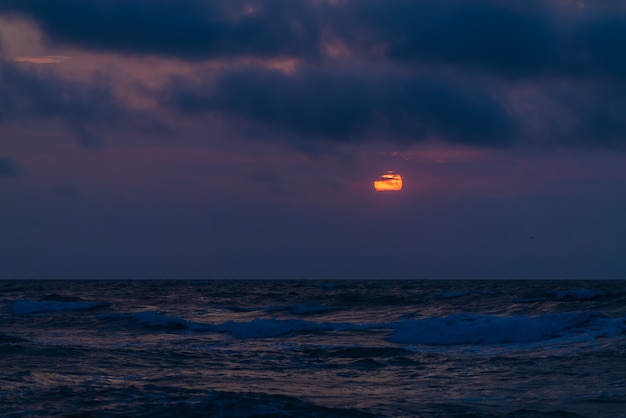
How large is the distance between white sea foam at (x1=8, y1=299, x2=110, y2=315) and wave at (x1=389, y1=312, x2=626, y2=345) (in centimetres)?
1902

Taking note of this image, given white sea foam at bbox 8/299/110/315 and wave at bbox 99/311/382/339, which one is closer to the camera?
wave at bbox 99/311/382/339

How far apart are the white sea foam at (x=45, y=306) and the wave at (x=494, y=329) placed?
749 inches

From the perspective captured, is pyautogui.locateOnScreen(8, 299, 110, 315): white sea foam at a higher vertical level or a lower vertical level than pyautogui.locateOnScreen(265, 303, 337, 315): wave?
higher

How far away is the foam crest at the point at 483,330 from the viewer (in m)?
19.2

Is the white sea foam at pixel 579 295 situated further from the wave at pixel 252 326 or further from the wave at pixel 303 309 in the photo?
the wave at pixel 252 326

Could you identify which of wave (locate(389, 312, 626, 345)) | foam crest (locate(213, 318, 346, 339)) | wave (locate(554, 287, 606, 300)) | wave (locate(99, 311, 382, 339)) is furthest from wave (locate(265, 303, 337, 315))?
wave (locate(554, 287, 606, 300))

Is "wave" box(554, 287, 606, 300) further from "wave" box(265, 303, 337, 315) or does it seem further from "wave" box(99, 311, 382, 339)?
"wave" box(99, 311, 382, 339)

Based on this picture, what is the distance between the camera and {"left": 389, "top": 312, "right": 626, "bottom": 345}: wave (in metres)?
19.2

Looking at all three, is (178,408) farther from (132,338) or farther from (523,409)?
(132,338)

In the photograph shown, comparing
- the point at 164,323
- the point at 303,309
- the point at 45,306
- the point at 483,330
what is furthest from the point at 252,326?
the point at 45,306

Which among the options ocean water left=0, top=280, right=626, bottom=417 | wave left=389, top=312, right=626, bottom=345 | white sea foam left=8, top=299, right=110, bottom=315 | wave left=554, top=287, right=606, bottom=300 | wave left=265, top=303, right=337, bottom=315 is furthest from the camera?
wave left=554, top=287, right=606, bottom=300

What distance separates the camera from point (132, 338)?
66.1ft

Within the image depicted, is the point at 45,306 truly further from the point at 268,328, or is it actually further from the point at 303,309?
the point at 268,328

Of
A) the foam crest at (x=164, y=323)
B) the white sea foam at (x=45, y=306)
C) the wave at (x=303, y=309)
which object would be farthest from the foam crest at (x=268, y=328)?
the white sea foam at (x=45, y=306)
